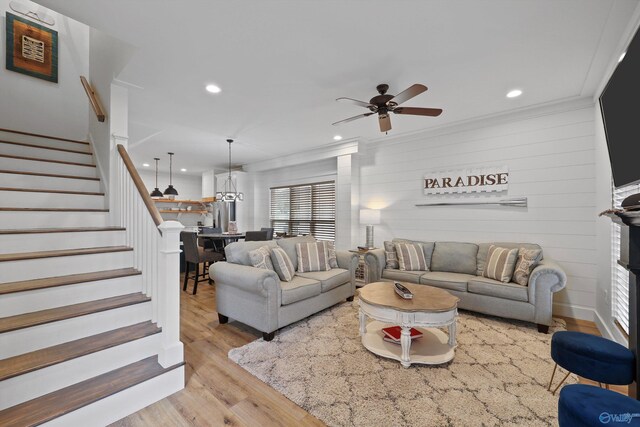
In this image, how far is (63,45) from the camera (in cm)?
420

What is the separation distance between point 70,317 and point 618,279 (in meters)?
4.76

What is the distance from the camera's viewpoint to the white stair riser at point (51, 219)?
97.9 inches

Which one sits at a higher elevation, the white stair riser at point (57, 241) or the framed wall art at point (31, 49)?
the framed wall art at point (31, 49)

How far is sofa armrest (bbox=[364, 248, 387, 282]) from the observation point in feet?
13.7

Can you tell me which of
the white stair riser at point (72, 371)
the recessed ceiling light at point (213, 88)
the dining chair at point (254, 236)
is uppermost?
the recessed ceiling light at point (213, 88)

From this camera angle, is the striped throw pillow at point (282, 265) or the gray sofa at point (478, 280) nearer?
the gray sofa at point (478, 280)

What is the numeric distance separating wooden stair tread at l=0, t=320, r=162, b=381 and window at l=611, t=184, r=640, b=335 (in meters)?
Answer: 4.06

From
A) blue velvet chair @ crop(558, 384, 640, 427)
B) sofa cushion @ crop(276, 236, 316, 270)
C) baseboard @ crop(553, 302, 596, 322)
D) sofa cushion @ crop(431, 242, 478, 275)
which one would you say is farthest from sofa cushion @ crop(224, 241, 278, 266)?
baseboard @ crop(553, 302, 596, 322)

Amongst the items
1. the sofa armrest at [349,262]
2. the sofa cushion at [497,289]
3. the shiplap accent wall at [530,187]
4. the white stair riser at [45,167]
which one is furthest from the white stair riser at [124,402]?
the shiplap accent wall at [530,187]

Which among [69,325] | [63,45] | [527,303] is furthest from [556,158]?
[63,45]

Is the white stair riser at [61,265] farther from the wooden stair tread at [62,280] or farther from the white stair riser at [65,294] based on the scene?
the white stair riser at [65,294]

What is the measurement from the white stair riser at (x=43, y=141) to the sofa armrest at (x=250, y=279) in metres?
2.73

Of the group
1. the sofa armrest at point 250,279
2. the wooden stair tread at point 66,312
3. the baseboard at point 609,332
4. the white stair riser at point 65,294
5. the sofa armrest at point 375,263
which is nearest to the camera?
the wooden stair tread at point 66,312

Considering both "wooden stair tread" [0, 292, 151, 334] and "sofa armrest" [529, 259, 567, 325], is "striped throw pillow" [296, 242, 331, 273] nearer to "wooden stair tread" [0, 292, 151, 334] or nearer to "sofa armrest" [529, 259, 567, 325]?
"wooden stair tread" [0, 292, 151, 334]
